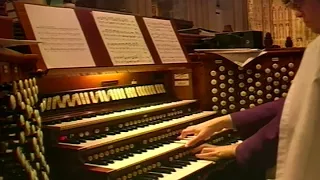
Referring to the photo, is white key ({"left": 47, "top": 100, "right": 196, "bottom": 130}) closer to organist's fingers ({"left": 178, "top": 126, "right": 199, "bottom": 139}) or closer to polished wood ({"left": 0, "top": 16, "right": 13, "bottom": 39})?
organist's fingers ({"left": 178, "top": 126, "right": 199, "bottom": 139})

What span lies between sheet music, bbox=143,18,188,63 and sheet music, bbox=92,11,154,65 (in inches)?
5.4

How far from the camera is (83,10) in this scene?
2.66 metres

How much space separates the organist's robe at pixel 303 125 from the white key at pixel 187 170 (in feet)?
3.89

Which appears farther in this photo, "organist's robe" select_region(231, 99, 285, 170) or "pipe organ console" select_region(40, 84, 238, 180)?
"organist's robe" select_region(231, 99, 285, 170)

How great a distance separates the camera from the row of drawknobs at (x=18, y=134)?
5.00 ft

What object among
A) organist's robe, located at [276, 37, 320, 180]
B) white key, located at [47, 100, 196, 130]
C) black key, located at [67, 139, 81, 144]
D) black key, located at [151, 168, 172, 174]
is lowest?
black key, located at [151, 168, 172, 174]

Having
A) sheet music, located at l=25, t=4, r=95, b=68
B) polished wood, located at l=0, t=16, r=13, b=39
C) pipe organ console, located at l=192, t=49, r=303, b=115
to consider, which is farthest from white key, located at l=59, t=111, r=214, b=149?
polished wood, located at l=0, t=16, r=13, b=39

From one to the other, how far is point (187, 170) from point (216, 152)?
206 mm

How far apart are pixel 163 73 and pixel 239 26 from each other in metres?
2.97

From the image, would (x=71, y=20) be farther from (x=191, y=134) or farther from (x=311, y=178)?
(x=311, y=178)

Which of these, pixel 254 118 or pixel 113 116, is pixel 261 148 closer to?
pixel 254 118

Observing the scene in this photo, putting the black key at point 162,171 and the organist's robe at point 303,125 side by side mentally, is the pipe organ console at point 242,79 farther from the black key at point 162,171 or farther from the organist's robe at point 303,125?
the organist's robe at point 303,125

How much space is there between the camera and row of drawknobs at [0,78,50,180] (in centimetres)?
153

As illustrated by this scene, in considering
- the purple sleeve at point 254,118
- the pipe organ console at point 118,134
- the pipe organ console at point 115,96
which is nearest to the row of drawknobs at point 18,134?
the pipe organ console at point 115,96
